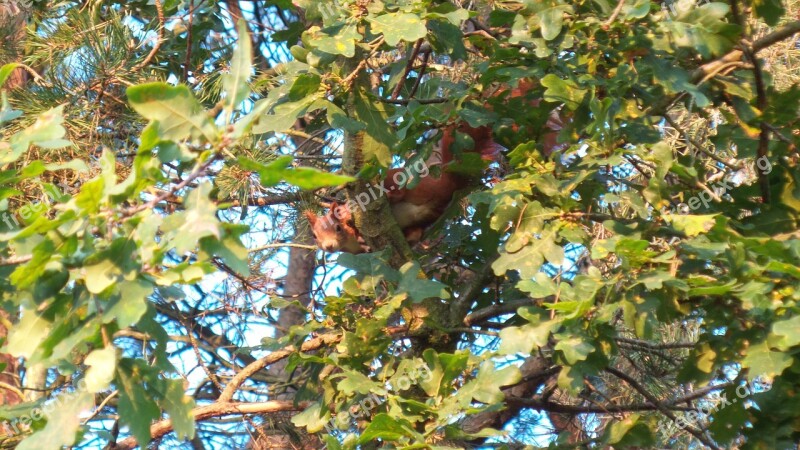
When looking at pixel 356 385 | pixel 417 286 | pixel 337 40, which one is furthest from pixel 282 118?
pixel 356 385

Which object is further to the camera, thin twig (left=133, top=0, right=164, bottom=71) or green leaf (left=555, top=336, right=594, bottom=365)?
thin twig (left=133, top=0, right=164, bottom=71)

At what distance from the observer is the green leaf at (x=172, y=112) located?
1301 millimetres

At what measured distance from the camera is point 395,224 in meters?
2.60

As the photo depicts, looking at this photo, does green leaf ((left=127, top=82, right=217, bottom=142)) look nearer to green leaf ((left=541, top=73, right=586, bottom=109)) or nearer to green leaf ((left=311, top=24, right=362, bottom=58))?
green leaf ((left=311, top=24, right=362, bottom=58))

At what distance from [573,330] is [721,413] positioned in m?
0.51

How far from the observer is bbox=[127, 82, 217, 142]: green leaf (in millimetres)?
1301

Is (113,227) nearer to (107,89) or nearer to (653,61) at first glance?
(653,61)

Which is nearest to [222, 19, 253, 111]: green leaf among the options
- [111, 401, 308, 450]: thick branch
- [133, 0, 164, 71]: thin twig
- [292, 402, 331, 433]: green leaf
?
[292, 402, 331, 433]: green leaf

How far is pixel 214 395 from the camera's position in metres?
3.81

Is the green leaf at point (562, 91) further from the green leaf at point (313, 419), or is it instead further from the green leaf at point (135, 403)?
the green leaf at point (135, 403)

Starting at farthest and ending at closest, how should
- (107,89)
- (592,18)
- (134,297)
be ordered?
(107,89) < (592,18) < (134,297)


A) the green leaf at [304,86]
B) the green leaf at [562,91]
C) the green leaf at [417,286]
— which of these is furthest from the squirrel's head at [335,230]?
the green leaf at [562,91]

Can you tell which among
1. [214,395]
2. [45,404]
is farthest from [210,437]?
[45,404]

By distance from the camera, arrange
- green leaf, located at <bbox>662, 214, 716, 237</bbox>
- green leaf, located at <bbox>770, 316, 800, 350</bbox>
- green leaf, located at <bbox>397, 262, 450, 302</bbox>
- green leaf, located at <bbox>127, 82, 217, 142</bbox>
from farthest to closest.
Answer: green leaf, located at <bbox>397, 262, 450, 302</bbox> → green leaf, located at <bbox>662, 214, 716, 237</bbox> → green leaf, located at <bbox>770, 316, 800, 350</bbox> → green leaf, located at <bbox>127, 82, 217, 142</bbox>
